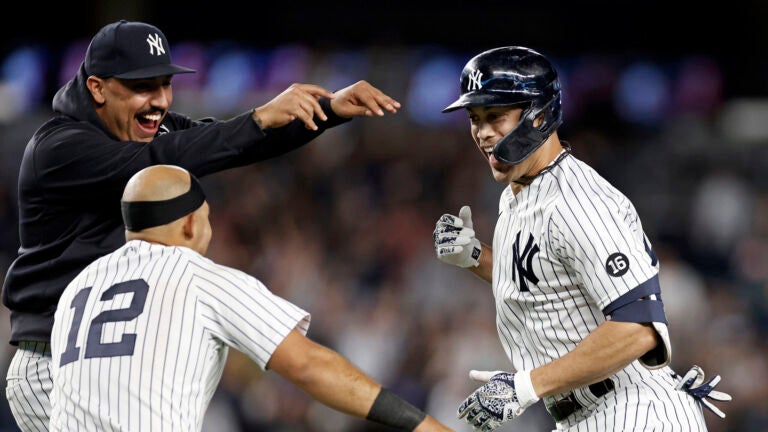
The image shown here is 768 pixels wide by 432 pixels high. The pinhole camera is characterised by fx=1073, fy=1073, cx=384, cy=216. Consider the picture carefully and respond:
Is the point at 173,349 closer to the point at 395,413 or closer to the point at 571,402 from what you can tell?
the point at 395,413

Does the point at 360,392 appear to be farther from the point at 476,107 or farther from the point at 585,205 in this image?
A: the point at 476,107

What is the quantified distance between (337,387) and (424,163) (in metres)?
8.61

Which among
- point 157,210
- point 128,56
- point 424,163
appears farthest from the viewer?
point 424,163

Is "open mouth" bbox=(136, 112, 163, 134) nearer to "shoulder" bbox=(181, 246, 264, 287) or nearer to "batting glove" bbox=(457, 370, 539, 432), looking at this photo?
"shoulder" bbox=(181, 246, 264, 287)

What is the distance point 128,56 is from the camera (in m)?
4.41

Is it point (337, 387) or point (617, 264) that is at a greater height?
point (617, 264)

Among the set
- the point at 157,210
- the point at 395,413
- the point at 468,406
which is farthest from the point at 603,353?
the point at 157,210

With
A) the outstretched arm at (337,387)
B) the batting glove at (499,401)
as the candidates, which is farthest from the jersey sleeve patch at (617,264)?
the outstretched arm at (337,387)

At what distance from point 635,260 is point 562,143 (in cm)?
94

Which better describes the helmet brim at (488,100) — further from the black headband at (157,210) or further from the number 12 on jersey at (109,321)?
the number 12 on jersey at (109,321)

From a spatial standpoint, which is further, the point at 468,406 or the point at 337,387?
the point at 468,406

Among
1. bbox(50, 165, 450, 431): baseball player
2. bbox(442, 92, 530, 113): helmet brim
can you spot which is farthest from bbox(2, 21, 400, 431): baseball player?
bbox(50, 165, 450, 431): baseball player

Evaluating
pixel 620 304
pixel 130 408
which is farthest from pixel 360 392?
pixel 620 304

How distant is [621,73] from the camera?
12.9m
